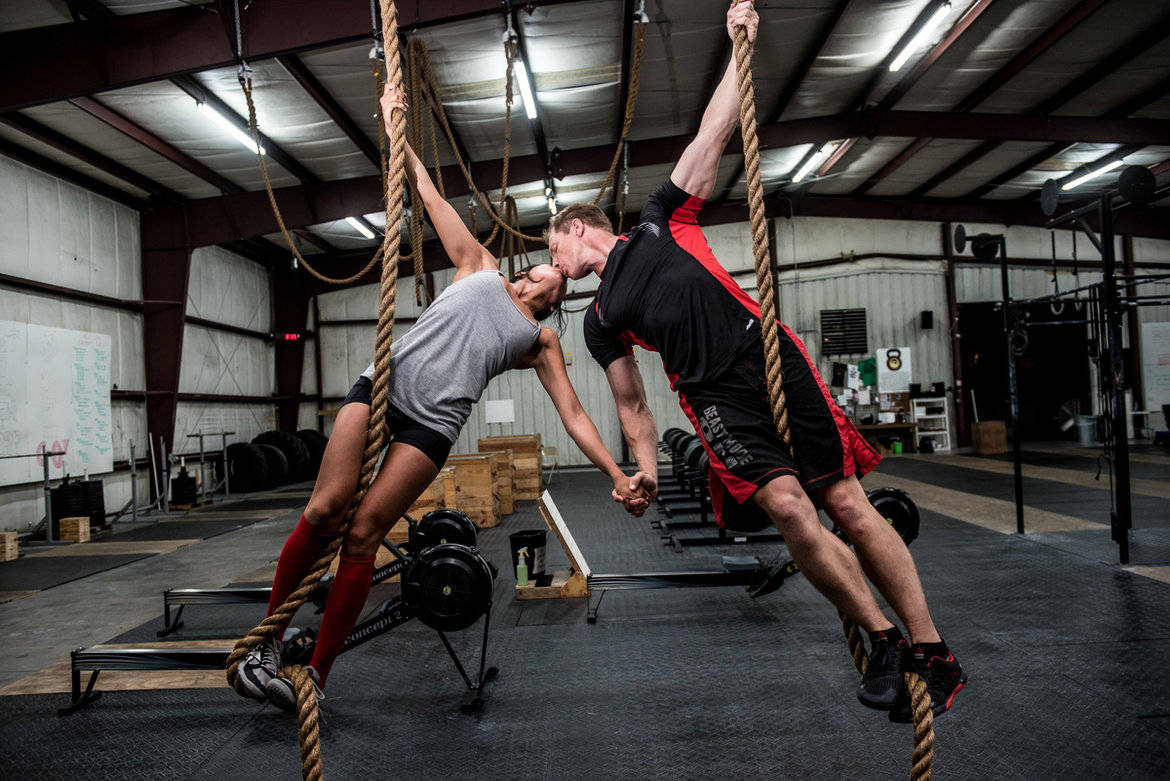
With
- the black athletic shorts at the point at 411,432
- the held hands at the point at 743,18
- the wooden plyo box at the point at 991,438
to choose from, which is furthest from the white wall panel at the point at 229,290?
the wooden plyo box at the point at 991,438

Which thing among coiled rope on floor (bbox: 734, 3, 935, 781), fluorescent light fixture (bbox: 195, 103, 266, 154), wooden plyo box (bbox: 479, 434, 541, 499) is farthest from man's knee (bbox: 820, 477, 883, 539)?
wooden plyo box (bbox: 479, 434, 541, 499)

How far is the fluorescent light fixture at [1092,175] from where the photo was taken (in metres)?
10.2

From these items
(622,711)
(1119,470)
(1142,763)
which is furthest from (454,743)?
(1119,470)

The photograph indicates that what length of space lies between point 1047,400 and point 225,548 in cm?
1409

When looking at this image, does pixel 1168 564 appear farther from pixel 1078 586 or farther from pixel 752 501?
pixel 752 501

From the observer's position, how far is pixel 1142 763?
6.21 ft

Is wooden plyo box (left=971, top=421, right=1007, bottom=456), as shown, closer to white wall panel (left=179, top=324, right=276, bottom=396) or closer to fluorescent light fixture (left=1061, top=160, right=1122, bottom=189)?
fluorescent light fixture (left=1061, top=160, right=1122, bottom=189)

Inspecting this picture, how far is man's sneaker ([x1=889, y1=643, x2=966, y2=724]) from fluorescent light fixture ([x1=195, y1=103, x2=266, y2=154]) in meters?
6.61

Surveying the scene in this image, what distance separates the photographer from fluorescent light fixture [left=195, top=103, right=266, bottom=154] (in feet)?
21.3

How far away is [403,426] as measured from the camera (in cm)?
182

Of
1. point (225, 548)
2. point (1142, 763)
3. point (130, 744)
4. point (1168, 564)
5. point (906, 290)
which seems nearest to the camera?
point (1142, 763)

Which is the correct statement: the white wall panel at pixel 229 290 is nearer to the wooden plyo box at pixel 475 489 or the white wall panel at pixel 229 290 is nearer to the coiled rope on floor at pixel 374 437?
the wooden plyo box at pixel 475 489

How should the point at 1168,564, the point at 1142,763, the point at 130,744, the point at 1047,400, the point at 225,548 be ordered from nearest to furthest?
the point at 1142,763, the point at 130,744, the point at 1168,564, the point at 225,548, the point at 1047,400

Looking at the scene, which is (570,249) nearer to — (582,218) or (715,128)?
(582,218)
